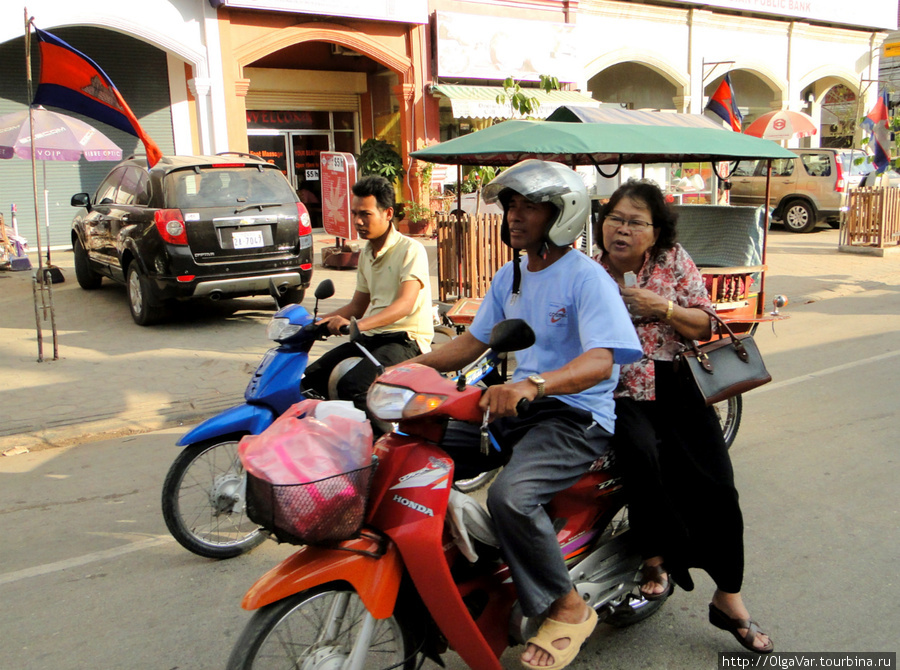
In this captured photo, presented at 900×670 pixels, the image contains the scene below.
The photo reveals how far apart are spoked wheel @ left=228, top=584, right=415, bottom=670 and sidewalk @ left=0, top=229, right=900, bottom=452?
395 centimetres

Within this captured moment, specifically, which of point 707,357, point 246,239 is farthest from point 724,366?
point 246,239

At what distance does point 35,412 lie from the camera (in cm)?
596

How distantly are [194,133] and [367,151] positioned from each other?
381 cm

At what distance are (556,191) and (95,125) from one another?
46.7 ft

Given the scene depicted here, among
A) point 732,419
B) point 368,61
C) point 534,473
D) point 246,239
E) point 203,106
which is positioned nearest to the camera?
point 534,473

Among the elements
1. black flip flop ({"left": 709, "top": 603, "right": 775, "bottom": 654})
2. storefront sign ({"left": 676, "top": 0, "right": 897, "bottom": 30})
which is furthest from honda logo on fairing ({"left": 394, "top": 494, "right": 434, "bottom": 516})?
storefront sign ({"left": 676, "top": 0, "right": 897, "bottom": 30})

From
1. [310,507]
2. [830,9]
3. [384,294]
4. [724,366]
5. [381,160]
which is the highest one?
[830,9]

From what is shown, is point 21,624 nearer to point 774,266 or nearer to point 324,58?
point 774,266

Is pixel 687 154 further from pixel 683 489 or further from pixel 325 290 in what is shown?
pixel 683 489

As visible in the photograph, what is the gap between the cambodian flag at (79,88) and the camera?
6914 millimetres

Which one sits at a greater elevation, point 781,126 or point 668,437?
point 781,126

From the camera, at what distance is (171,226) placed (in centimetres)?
792

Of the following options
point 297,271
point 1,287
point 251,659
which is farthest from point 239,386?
point 1,287

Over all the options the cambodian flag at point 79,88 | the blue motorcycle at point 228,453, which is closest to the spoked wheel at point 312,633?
the blue motorcycle at point 228,453
